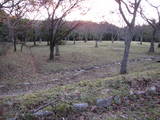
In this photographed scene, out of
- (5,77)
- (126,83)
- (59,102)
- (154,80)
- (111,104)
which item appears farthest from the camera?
(5,77)

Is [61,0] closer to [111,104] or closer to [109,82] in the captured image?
[109,82]

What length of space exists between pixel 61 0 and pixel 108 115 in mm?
11737

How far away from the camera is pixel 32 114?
10.5 ft

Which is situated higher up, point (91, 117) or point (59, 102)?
point (59, 102)

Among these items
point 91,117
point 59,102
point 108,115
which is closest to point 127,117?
point 108,115

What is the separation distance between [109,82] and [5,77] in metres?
5.65

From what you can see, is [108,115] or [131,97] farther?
Answer: [131,97]

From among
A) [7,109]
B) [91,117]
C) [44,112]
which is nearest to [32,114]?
[44,112]

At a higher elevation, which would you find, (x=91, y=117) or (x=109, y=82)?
(x=109, y=82)

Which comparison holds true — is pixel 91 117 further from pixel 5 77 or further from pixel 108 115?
pixel 5 77

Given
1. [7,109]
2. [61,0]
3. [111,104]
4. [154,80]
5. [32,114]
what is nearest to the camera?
[32,114]

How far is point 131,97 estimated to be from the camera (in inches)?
167

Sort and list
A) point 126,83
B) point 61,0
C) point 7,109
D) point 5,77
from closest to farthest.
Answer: point 7,109 → point 126,83 → point 5,77 → point 61,0

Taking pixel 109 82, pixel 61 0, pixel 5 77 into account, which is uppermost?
pixel 61 0
